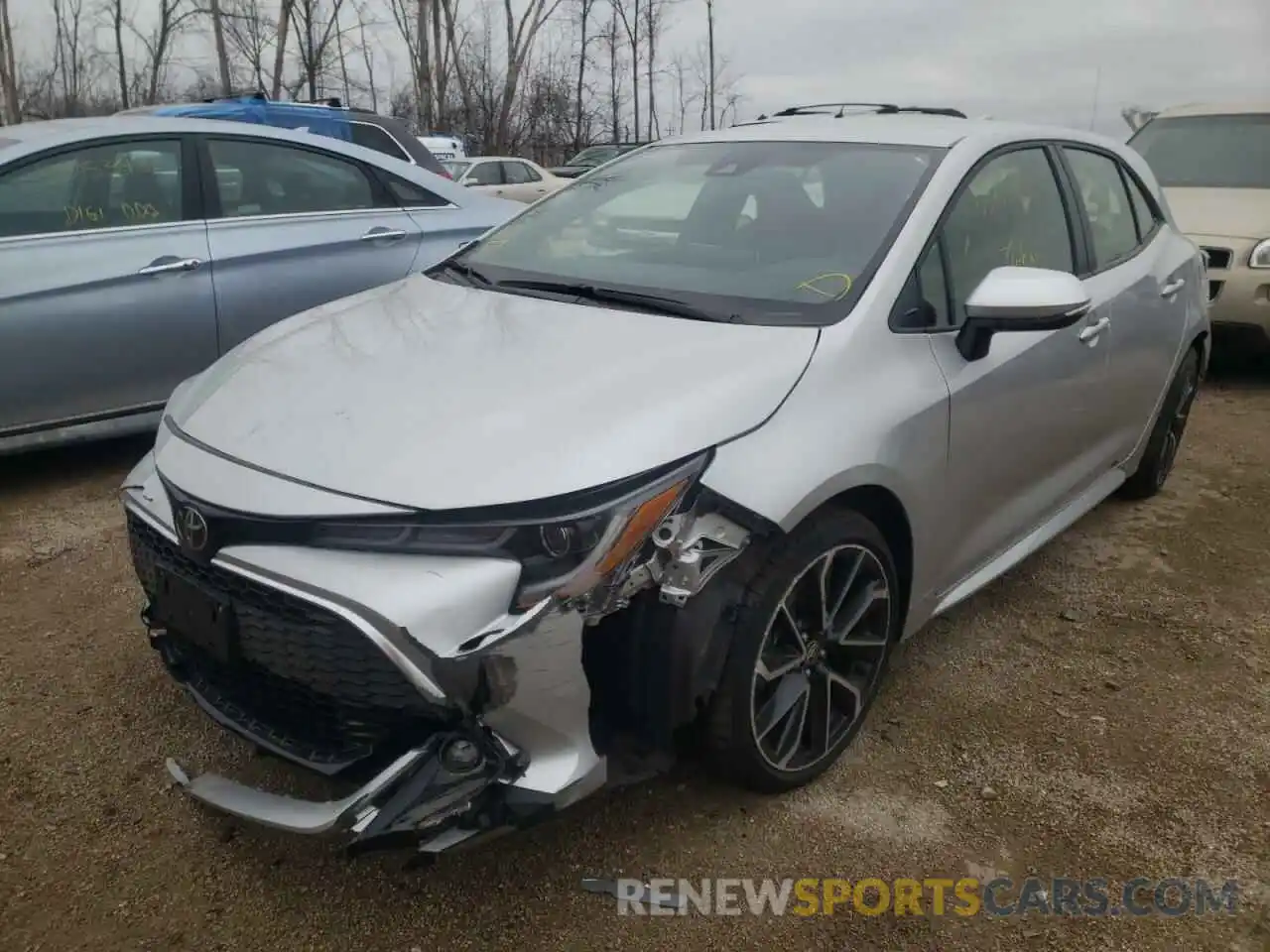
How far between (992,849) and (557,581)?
4.16 ft

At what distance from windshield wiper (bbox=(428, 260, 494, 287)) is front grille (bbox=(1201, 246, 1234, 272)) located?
5316 mm

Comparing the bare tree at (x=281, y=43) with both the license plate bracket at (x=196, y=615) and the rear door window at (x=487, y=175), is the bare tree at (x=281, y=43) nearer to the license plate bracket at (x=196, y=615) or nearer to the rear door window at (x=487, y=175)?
the rear door window at (x=487, y=175)

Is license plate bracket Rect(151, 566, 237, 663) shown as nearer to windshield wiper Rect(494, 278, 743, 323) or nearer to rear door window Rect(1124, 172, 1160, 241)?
windshield wiper Rect(494, 278, 743, 323)

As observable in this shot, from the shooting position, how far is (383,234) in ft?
16.5

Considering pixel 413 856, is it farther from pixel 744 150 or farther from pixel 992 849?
pixel 744 150

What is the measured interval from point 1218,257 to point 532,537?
625 centimetres

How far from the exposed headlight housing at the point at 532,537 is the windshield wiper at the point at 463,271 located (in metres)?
1.27

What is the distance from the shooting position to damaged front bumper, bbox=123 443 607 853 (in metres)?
1.83

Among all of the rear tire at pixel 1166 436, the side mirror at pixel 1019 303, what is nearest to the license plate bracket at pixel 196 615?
the side mirror at pixel 1019 303

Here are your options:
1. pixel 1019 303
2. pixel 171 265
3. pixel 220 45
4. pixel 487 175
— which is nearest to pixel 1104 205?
pixel 1019 303

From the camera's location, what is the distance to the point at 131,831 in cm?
237

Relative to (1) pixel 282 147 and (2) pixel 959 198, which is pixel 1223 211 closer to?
(2) pixel 959 198

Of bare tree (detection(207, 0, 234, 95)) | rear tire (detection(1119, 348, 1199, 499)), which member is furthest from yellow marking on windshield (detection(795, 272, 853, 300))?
bare tree (detection(207, 0, 234, 95))

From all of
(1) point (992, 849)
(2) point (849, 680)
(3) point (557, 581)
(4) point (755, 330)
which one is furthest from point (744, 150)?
(1) point (992, 849)
